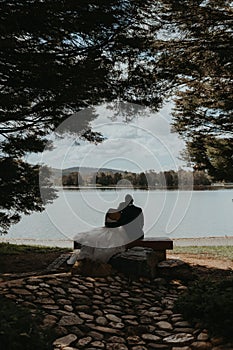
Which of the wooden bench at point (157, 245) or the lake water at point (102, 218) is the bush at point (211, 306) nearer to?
the wooden bench at point (157, 245)

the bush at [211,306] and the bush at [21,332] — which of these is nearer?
the bush at [21,332]

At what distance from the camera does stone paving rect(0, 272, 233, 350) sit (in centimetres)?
349

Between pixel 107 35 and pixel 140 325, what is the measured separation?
3.86 metres

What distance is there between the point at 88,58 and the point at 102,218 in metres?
A: 7.75

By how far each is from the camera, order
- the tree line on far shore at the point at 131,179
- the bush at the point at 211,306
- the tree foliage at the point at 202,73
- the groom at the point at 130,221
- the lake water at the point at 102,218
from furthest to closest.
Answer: the lake water at the point at 102,218, the tree line on far shore at the point at 131,179, the groom at the point at 130,221, the tree foliage at the point at 202,73, the bush at the point at 211,306

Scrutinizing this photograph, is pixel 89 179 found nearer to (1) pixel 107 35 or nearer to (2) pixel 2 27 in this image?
(1) pixel 107 35

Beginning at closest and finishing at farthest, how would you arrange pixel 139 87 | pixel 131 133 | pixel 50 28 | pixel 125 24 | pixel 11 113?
pixel 50 28, pixel 125 24, pixel 139 87, pixel 11 113, pixel 131 133

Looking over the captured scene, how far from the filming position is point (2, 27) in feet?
14.5

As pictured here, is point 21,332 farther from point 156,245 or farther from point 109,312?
point 156,245

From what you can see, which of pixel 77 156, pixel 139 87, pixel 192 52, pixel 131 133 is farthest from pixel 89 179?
pixel 192 52

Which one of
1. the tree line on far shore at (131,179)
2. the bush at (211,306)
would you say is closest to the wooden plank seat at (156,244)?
the bush at (211,306)

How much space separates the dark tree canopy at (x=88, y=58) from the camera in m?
4.77

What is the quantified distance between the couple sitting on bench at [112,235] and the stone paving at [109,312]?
1.47 ft

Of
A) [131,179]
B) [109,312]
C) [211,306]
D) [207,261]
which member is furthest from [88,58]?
[131,179]
